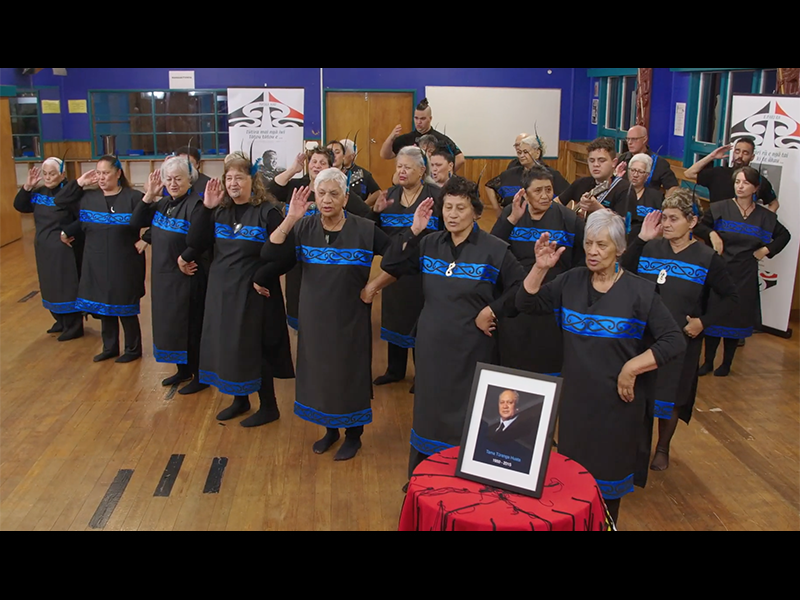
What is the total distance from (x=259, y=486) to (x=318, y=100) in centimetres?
1099

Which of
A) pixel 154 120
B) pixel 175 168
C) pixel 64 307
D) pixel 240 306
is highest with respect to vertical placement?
pixel 154 120

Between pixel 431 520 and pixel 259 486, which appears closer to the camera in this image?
pixel 431 520

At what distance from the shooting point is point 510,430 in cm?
273

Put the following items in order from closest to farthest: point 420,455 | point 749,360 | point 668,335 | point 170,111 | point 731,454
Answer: point 668,335, point 420,455, point 731,454, point 749,360, point 170,111

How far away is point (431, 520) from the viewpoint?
2.61m

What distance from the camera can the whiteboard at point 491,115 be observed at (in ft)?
47.6

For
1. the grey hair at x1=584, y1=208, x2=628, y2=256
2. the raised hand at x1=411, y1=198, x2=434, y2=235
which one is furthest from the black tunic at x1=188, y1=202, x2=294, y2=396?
the grey hair at x1=584, y1=208, x2=628, y2=256

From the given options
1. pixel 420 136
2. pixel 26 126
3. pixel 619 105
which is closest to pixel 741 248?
pixel 420 136

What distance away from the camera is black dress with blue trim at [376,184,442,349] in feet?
17.8

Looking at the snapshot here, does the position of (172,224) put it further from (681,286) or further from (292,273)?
(681,286)

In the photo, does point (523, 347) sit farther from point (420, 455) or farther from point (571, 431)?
point (571, 431)

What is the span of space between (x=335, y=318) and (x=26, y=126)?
36.5ft
